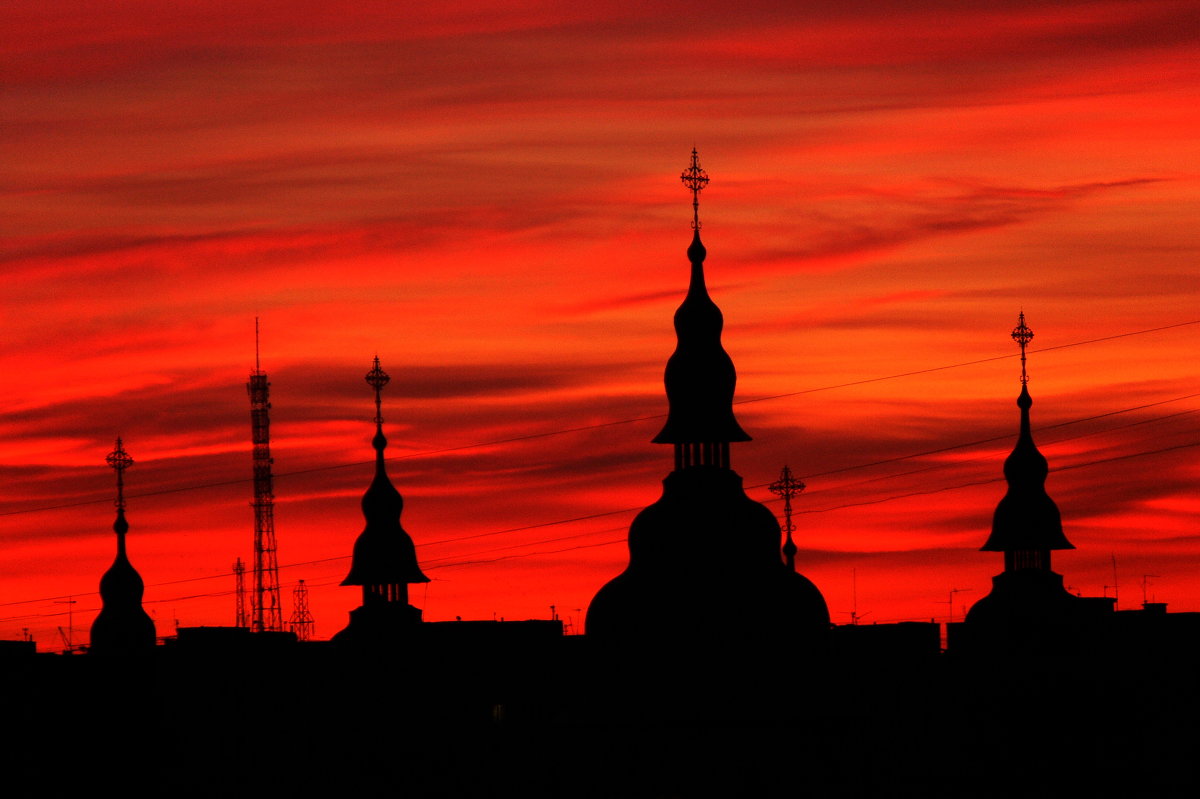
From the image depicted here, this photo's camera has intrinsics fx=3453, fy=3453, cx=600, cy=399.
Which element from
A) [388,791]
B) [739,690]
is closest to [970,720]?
[739,690]

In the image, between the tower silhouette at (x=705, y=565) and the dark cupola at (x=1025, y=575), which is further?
the dark cupola at (x=1025, y=575)

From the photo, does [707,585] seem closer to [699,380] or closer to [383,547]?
[699,380]

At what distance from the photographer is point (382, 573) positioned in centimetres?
17750

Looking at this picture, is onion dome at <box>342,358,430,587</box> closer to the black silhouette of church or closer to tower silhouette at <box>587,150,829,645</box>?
the black silhouette of church

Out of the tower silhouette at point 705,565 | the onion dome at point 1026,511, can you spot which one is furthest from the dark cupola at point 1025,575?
the tower silhouette at point 705,565

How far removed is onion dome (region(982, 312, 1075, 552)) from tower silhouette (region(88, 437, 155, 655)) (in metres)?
44.4

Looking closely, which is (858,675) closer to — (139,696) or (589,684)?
(589,684)

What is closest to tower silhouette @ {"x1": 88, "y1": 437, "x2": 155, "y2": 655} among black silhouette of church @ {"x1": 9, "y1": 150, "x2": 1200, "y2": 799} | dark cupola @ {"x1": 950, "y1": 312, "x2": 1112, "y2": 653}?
black silhouette of church @ {"x1": 9, "y1": 150, "x2": 1200, "y2": 799}

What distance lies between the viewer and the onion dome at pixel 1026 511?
17912 cm

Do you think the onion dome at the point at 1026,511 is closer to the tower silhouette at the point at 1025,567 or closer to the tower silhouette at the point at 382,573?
the tower silhouette at the point at 1025,567

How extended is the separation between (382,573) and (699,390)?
25699mm

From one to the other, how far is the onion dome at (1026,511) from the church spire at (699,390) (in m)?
24.0

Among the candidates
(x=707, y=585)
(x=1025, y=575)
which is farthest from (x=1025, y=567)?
(x=707, y=585)

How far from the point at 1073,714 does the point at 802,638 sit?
72.3 ft
